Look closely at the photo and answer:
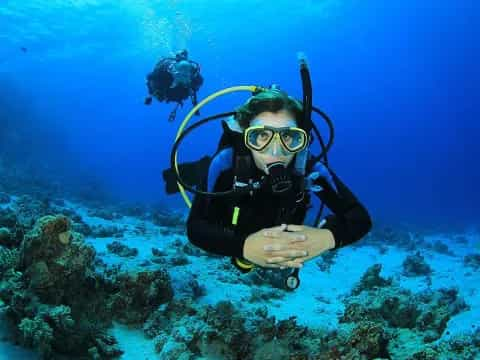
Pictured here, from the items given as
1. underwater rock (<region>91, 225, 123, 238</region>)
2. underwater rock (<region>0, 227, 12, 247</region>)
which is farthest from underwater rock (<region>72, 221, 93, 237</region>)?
underwater rock (<region>0, 227, 12, 247</region>)

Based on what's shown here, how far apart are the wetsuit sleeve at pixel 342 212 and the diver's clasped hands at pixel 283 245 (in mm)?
291

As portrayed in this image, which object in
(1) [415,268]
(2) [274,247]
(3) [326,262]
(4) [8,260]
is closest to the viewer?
(2) [274,247]

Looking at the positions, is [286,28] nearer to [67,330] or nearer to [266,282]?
[266,282]

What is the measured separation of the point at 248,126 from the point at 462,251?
650 inches

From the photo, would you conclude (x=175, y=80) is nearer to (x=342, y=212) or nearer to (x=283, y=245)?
(x=342, y=212)

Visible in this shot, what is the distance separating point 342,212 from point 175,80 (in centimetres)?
931

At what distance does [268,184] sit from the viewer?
3102mm

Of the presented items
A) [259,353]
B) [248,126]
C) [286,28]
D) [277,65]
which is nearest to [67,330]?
[259,353]

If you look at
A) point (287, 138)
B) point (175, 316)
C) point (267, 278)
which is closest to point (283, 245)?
point (287, 138)

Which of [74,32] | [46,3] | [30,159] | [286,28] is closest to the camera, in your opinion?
[46,3]

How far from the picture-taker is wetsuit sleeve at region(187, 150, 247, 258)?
9.27 ft

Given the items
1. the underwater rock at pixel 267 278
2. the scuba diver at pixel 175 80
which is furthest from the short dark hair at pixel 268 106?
the scuba diver at pixel 175 80

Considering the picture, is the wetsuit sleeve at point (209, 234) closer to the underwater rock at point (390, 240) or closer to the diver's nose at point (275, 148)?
the diver's nose at point (275, 148)

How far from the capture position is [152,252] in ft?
27.4
